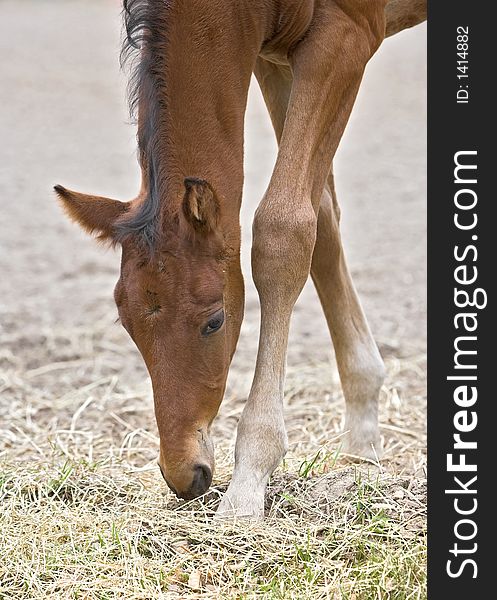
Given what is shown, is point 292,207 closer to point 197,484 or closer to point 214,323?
point 214,323

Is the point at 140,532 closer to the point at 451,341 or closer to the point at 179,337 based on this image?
the point at 179,337

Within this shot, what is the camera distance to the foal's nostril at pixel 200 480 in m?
3.51

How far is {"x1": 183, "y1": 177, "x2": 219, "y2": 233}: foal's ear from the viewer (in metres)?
3.37

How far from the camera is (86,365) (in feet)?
21.9

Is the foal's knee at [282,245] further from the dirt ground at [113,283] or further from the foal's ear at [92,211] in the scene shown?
the dirt ground at [113,283]

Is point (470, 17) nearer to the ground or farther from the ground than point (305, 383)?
farther from the ground

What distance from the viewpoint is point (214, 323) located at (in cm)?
354

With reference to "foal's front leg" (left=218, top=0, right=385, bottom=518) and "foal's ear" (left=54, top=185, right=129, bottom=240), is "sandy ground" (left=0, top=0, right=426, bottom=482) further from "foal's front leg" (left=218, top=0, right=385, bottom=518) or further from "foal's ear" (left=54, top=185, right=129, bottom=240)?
"foal's front leg" (left=218, top=0, right=385, bottom=518)

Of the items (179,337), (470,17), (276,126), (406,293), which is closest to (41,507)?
(179,337)

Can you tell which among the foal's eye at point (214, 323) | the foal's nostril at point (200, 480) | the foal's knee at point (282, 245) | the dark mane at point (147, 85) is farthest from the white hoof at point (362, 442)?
the dark mane at point (147, 85)

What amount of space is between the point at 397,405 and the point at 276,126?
1.85 meters

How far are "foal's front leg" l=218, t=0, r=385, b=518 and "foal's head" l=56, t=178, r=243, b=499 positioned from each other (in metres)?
0.20

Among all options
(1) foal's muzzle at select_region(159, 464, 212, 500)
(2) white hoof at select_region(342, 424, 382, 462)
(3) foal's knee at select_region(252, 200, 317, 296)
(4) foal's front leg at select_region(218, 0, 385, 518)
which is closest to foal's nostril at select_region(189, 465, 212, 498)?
(1) foal's muzzle at select_region(159, 464, 212, 500)

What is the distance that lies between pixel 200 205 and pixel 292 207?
1.50ft
